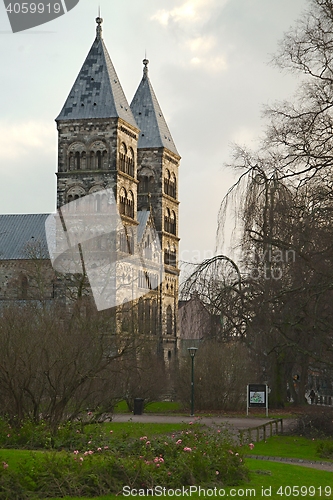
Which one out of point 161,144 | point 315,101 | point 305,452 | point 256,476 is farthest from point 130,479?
point 161,144

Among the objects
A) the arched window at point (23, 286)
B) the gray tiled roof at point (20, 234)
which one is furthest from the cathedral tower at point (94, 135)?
the arched window at point (23, 286)

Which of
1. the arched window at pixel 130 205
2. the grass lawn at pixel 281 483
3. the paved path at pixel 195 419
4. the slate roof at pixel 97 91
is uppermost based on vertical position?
the slate roof at pixel 97 91

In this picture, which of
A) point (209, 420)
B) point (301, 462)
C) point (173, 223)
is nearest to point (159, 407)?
Result: point (209, 420)

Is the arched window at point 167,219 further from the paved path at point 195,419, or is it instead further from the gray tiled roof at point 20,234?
the paved path at point 195,419

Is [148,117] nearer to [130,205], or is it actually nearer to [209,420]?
[130,205]

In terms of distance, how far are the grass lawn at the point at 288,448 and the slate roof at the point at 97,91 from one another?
4884cm

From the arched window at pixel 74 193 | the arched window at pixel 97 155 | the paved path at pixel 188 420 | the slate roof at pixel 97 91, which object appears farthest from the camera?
the arched window at pixel 97 155

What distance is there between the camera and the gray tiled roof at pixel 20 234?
7406 centimetres

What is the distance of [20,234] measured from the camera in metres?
75.9

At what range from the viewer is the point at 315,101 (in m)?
20.8

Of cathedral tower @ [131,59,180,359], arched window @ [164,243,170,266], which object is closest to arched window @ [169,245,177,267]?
cathedral tower @ [131,59,180,359]

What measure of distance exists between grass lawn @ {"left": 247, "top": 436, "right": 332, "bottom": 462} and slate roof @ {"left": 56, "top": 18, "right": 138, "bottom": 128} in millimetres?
48843

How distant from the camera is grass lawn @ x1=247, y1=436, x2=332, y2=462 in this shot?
2116cm

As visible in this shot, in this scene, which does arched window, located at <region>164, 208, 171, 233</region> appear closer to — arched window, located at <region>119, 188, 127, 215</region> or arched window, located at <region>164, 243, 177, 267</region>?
arched window, located at <region>164, 243, 177, 267</region>
